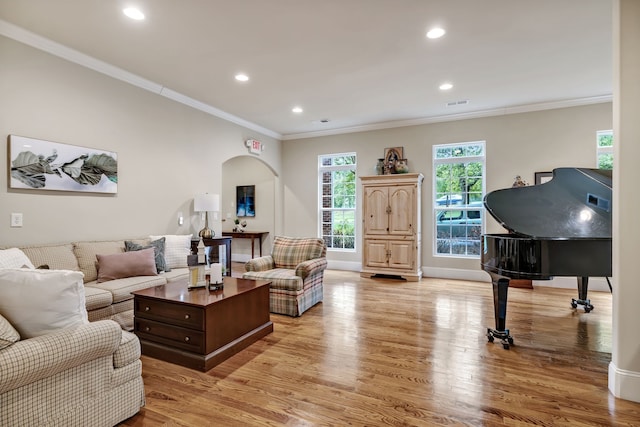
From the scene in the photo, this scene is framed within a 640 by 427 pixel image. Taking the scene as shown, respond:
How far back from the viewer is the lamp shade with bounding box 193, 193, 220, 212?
4.84 meters

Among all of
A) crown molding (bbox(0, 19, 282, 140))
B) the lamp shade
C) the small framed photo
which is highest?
crown molding (bbox(0, 19, 282, 140))

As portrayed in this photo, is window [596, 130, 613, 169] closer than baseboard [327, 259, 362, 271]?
Yes

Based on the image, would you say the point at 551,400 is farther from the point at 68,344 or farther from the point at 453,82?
the point at 453,82

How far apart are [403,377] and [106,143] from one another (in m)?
4.06

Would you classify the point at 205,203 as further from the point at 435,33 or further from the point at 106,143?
the point at 435,33

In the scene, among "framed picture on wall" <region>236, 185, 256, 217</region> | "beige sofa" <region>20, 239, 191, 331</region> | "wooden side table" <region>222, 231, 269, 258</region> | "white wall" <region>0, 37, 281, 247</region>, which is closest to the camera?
"beige sofa" <region>20, 239, 191, 331</region>

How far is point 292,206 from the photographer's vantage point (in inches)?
290

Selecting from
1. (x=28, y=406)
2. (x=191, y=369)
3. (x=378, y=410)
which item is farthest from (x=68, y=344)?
(x=378, y=410)

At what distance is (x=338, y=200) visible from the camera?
698 cm

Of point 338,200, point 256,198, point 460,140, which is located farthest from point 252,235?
point 460,140

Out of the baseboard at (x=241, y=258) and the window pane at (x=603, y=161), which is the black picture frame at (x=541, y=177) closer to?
the window pane at (x=603, y=161)

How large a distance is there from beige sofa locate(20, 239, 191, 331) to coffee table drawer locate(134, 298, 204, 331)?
37 cm

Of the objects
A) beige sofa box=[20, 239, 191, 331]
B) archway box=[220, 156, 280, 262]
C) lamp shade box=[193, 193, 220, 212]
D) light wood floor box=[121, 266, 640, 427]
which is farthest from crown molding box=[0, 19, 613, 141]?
light wood floor box=[121, 266, 640, 427]

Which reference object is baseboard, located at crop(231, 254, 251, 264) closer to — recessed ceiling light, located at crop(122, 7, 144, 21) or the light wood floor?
the light wood floor
